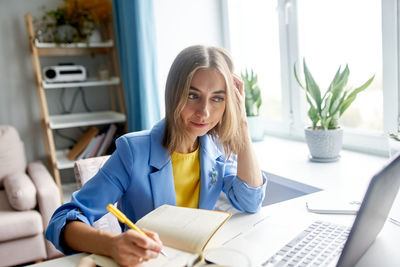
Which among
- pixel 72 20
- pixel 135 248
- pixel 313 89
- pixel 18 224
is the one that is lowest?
pixel 18 224

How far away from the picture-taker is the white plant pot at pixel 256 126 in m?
2.07

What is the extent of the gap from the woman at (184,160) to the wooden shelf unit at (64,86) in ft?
5.40

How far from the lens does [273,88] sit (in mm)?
2242

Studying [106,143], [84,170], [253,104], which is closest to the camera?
[84,170]

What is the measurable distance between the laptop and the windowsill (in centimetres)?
38

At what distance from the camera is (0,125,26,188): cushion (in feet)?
7.84

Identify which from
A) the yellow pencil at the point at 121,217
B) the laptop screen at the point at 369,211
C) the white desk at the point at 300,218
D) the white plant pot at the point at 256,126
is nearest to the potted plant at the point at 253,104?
the white plant pot at the point at 256,126

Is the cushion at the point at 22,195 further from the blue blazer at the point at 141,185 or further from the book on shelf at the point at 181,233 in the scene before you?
the book on shelf at the point at 181,233

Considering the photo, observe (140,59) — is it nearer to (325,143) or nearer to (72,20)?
A: (72,20)

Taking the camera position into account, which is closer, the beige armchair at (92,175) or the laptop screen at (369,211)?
the laptop screen at (369,211)

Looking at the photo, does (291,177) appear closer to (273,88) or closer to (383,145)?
(383,145)

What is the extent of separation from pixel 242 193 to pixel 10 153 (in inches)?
79.0

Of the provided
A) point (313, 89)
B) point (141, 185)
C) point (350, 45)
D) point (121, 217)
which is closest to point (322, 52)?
point (350, 45)

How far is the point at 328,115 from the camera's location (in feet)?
5.02
